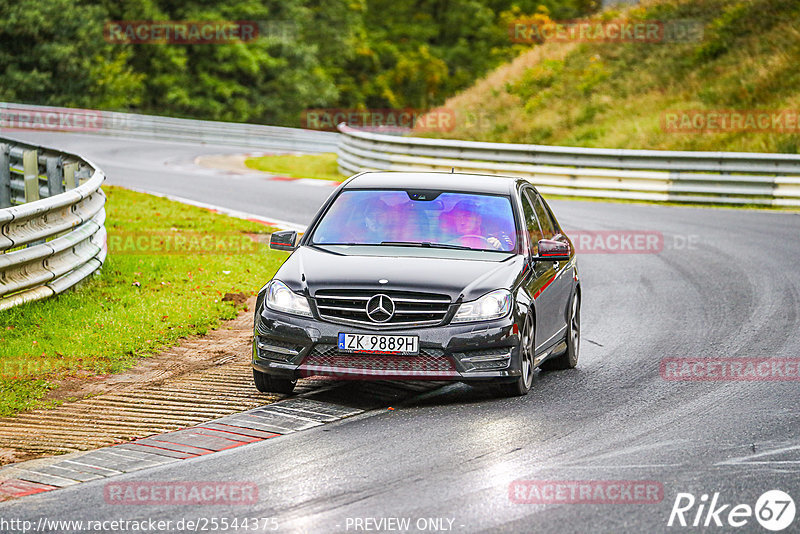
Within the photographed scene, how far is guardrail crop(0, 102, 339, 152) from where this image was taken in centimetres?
4350

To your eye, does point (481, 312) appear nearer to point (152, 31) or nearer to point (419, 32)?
point (152, 31)

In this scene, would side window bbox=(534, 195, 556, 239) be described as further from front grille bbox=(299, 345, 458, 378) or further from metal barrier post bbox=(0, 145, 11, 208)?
metal barrier post bbox=(0, 145, 11, 208)

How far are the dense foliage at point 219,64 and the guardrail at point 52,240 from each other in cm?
4427

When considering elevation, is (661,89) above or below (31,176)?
below

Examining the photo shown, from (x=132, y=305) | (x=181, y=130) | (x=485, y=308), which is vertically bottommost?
(x=181, y=130)

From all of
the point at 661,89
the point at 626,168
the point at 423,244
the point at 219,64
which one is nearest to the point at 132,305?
the point at 423,244

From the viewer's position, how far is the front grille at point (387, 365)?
8.02 metres

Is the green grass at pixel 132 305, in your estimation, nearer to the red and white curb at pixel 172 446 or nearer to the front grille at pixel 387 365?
the red and white curb at pixel 172 446

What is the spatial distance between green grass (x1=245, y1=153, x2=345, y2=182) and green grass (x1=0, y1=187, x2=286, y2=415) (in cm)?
1312

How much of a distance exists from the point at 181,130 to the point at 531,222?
36.2 metres

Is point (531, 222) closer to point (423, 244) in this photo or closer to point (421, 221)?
point (421, 221)

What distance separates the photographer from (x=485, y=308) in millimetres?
8195

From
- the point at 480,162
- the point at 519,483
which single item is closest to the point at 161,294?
the point at 519,483

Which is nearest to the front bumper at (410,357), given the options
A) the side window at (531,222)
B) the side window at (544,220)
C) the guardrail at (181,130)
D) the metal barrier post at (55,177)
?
the side window at (531,222)
